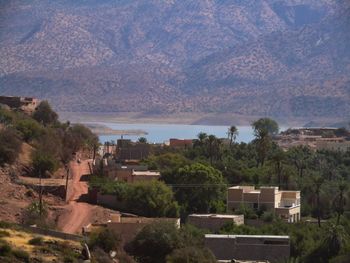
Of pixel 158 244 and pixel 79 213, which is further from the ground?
pixel 79 213

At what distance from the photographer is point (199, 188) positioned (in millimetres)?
49688

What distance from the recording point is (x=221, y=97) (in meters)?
152

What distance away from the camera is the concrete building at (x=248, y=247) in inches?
1567

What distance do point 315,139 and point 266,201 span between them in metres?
45.0

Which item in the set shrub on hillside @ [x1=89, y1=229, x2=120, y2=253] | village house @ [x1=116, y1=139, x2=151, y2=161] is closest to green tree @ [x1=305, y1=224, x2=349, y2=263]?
shrub on hillside @ [x1=89, y1=229, x2=120, y2=253]

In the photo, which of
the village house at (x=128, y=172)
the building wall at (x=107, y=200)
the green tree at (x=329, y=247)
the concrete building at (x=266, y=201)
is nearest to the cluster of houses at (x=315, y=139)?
the village house at (x=128, y=172)

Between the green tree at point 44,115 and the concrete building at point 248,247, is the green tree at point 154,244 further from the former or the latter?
the green tree at point 44,115

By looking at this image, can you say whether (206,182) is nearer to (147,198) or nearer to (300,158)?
(147,198)

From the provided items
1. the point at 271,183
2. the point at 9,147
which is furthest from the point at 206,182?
the point at 9,147

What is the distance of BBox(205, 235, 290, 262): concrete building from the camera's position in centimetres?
3981

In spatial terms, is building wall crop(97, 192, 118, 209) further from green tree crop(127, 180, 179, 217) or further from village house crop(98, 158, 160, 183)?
village house crop(98, 158, 160, 183)

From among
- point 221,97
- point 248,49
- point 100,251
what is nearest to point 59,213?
point 100,251

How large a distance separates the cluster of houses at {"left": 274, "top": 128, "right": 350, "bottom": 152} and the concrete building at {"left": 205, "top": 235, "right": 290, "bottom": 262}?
39.2 m

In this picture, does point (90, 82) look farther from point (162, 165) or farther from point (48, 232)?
point (48, 232)
